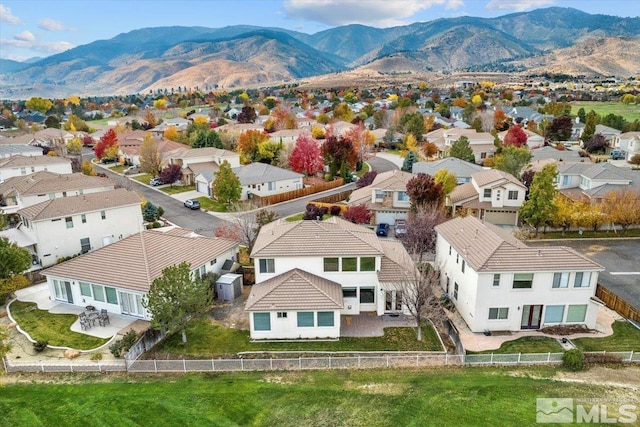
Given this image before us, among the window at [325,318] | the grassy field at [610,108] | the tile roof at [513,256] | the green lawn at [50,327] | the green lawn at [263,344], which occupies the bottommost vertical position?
the green lawn at [263,344]

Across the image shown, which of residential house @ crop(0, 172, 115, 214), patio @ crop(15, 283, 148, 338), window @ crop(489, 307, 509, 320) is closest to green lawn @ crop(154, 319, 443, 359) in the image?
window @ crop(489, 307, 509, 320)

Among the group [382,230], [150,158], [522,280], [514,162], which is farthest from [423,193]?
[150,158]

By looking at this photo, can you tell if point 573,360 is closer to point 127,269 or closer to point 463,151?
Answer: point 127,269

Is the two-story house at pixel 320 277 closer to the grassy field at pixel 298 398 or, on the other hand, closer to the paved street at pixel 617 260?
the grassy field at pixel 298 398

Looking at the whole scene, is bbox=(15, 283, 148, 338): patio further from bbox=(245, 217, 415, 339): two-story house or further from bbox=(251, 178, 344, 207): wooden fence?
bbox=(251, 178, 344, 207): wooden fence

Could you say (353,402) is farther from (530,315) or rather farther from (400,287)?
(530,315)

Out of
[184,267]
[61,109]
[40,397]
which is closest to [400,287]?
[184,267]

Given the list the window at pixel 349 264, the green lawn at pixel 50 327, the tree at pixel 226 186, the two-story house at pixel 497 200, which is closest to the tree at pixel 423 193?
the two-story house at pixel 497 200
